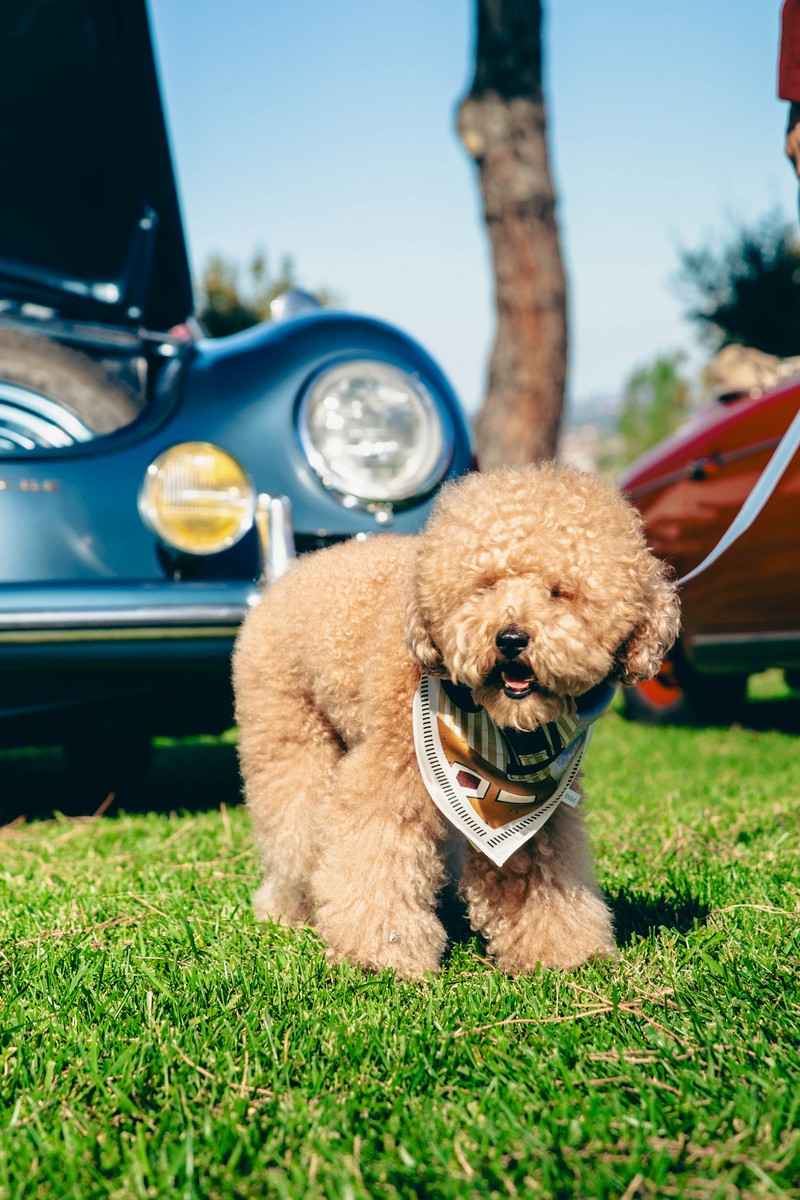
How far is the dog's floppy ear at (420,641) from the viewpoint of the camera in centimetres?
206

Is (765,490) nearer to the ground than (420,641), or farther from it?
farther from it

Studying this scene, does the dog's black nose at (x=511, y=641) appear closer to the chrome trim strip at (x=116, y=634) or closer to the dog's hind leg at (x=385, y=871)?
the dog's hind leg at (x=385, y=871)

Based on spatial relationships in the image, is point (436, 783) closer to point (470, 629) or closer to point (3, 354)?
point (470, 629)

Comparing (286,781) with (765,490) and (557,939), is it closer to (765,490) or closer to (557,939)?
(557,939)

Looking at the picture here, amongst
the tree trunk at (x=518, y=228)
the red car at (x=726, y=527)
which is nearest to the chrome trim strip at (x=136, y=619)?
the red car at (x=726, y=527)

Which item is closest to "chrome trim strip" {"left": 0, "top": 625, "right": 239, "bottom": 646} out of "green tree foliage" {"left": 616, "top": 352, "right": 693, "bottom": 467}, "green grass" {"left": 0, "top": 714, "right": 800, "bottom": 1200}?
"green grass" {"left": 0, "top": 714, "right": 800, "bottom": 1200}

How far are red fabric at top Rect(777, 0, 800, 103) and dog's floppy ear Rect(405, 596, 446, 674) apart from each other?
162cm

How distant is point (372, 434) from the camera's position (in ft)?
10.4

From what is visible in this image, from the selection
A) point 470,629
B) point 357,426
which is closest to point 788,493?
point 357,426

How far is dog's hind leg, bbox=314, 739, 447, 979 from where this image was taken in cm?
221

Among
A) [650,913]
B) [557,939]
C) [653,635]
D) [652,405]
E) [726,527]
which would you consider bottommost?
[652,405]

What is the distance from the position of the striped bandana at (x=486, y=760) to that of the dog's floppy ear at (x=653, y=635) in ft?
0.36

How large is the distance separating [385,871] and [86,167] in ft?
8.66

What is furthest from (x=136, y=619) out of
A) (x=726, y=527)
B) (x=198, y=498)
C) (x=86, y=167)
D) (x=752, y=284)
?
(x=752, y=284)
